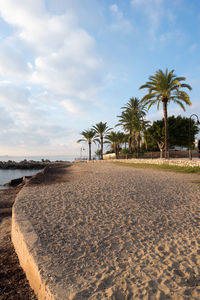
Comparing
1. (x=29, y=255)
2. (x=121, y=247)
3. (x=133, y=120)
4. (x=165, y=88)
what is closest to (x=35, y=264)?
(x=29, y=255)

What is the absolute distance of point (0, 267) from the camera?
14.4 ft

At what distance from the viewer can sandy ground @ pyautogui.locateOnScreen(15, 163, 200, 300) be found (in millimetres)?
2873

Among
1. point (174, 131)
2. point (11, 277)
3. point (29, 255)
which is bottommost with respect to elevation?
point (11, 277)

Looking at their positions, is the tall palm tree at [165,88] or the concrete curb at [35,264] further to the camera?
the tall palm tree at [165,88]

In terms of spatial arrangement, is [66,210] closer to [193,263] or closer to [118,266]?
[118,266]

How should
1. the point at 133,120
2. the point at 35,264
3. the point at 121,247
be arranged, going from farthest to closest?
the point at 133,120, the point at 121,247, the point at 35,264

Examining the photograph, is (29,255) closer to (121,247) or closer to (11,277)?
(11,277)

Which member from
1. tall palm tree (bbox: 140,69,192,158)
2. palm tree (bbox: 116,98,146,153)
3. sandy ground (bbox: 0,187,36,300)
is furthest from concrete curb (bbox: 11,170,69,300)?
palm tree (bbox: 116,98,146,153)

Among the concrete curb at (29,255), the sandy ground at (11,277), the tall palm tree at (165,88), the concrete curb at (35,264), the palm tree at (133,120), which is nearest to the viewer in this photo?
the concrete curb at (35,264)

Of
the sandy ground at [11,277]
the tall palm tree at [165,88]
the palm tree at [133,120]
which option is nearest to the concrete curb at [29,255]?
the sandy ground at [11,277]

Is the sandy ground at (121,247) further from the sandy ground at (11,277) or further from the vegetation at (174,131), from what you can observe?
the vegetation at (174,131)

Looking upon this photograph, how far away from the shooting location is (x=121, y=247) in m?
4.04

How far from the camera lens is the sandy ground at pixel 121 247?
9.43ft

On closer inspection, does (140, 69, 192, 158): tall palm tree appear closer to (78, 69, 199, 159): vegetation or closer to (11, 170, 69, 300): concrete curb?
(78, 69, 199, 159): vegetation
